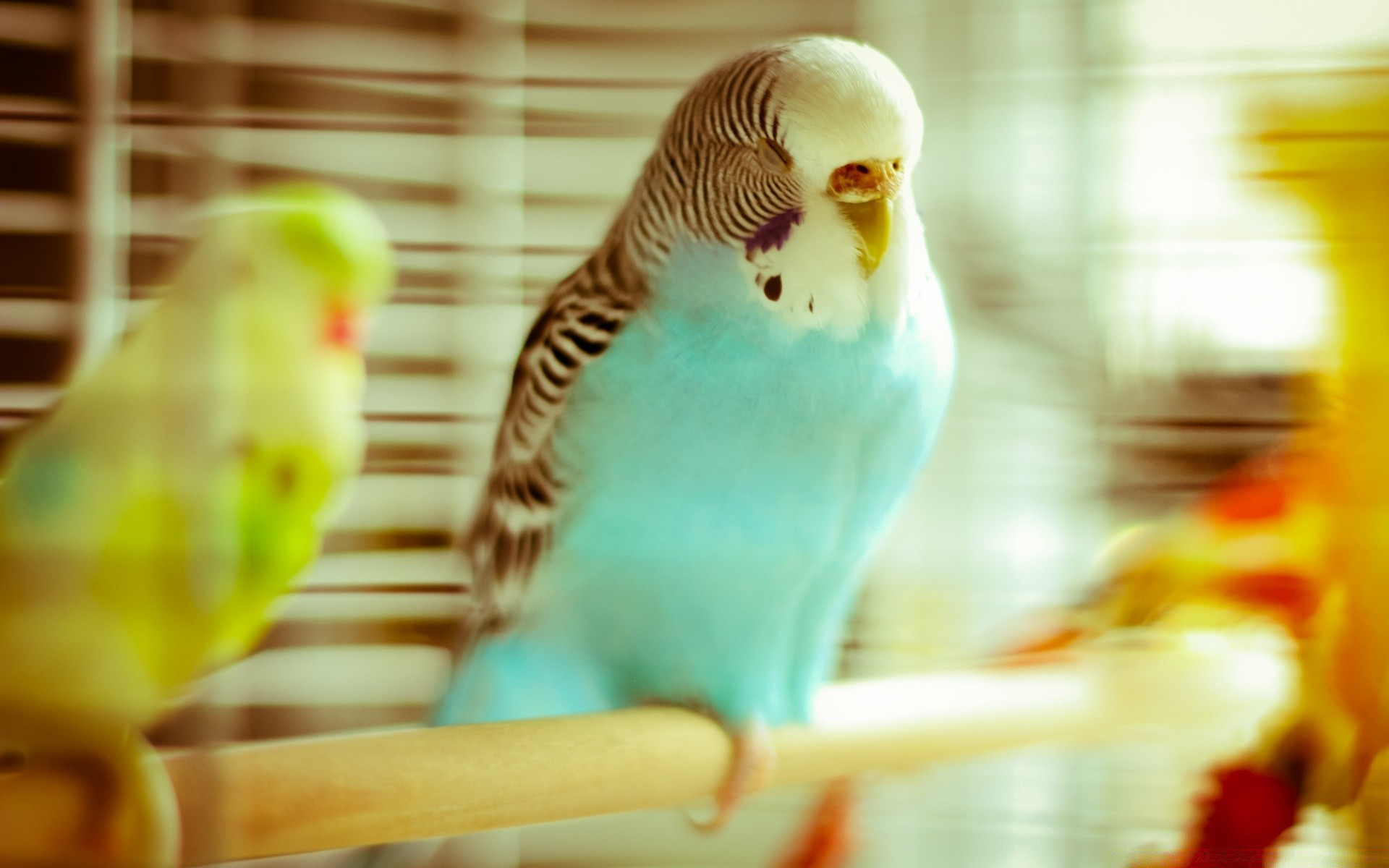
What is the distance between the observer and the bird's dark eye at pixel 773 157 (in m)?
0.81

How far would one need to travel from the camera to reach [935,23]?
3.94 feet

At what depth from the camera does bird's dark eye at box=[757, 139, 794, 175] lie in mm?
809

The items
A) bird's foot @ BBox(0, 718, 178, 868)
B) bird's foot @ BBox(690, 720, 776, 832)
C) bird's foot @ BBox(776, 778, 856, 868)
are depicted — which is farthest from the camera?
bird's foot @ BBox(776, 778, 856, 868)

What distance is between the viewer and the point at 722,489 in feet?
2.81

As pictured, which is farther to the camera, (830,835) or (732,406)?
(830,835)

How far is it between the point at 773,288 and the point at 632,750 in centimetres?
38

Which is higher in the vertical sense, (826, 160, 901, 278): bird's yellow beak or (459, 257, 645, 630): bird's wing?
(826, 160, 901, 278): bird's yellow beak

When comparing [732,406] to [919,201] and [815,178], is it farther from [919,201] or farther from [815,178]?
[919,201]

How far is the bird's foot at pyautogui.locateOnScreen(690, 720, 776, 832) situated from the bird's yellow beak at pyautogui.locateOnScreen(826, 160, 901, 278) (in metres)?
0.43

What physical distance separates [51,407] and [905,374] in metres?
0.63

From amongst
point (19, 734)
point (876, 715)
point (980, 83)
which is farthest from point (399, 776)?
Result: point (980, 83)

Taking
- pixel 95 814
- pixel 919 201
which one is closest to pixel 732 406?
pixel 95 814

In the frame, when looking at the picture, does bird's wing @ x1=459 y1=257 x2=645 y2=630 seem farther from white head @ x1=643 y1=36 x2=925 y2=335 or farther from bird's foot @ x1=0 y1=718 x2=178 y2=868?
bird's foot @ x1=0 y1=718 x2=178 y2=868

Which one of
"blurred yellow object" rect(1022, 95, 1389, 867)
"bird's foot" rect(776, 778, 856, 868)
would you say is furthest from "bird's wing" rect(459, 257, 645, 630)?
"blurred yellow object" rect(1022, 95, 1389, 867)
